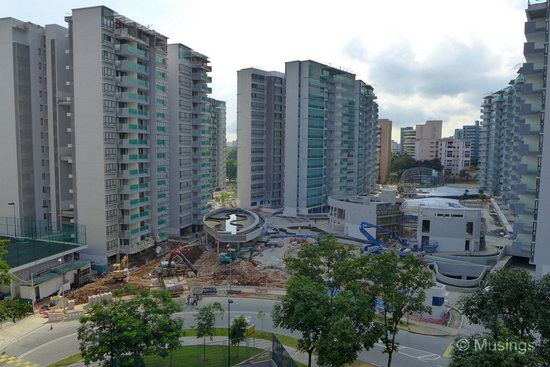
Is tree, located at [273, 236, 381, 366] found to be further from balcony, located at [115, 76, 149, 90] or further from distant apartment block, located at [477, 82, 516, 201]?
distant apartment block, located at [477, 82, 516, 201]

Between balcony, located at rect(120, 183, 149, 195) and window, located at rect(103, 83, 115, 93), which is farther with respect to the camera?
balcony, located at rect(120, 183, 149, 195)

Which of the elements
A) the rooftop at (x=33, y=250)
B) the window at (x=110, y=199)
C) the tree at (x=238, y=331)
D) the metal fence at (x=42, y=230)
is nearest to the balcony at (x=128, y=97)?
the window at (x=110, y=199)

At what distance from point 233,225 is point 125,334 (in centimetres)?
4247

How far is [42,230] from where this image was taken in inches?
2013

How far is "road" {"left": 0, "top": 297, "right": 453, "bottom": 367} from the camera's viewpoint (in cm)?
2973

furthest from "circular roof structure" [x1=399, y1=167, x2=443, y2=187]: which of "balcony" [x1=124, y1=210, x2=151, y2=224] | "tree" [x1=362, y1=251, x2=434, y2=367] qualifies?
"tree" [x1=362, y1=251, x2=434, y2=367]

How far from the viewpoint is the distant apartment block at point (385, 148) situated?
160 metres

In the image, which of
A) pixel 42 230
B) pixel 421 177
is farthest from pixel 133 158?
pixel 421 177

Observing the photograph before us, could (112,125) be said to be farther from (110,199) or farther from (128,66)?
(110,199)

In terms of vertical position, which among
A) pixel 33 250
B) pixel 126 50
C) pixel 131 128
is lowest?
pixel 33 250

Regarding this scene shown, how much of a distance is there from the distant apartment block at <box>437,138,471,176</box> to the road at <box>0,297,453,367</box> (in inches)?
6661

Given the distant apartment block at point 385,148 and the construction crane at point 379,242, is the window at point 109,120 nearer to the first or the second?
the construction crane at point 379,242

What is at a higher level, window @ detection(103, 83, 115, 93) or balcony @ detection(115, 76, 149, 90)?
balcony @ detection(115, 76, 149, 90)

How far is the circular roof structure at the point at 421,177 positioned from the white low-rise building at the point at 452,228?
9280 cm
